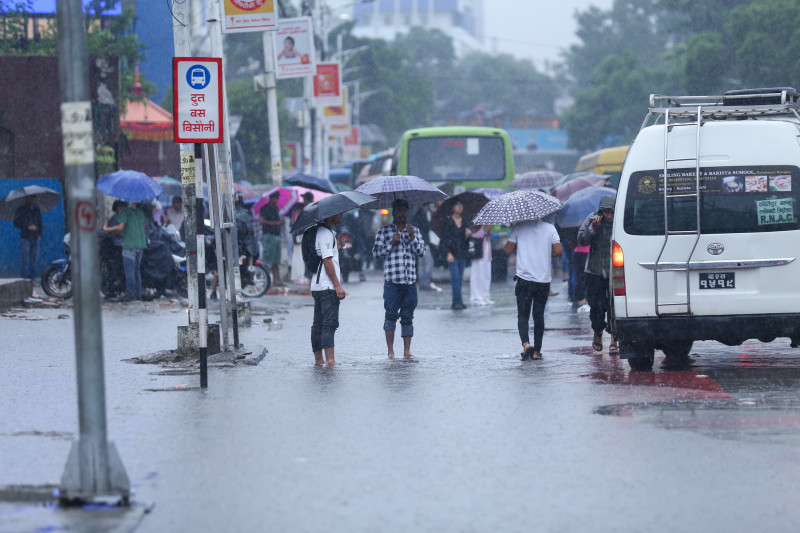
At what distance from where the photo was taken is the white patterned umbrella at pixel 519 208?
13211 mm

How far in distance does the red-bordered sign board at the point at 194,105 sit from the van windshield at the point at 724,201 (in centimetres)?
373

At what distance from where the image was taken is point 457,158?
98.4 ft

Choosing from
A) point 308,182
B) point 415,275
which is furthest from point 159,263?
point 415,275

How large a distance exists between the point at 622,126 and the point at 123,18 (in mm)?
52849

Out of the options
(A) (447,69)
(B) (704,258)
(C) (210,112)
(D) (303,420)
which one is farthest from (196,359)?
(A) (447,69)

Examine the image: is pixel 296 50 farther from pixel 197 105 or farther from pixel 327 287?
pixel 197 105

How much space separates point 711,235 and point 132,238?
1157 cm

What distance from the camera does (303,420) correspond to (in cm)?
927

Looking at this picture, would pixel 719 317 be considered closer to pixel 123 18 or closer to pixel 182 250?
pixel 182 250

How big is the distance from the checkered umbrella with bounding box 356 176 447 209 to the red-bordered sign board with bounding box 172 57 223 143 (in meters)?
3.15

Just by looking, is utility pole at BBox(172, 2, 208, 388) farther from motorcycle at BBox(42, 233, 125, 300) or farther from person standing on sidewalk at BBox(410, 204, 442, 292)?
person standing on sidewalk at BBox(410, 204, 442, 292)

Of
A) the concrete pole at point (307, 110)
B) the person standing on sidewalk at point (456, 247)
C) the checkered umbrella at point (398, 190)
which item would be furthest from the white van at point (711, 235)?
the concrete pole at point (307, 110)

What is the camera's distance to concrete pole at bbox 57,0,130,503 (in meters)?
6.61

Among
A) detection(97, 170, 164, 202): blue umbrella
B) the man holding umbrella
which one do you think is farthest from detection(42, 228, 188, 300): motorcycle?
the man holding umbrella
